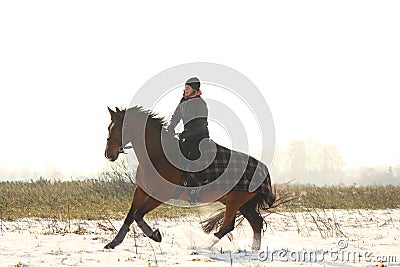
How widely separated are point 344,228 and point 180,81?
19.0ft

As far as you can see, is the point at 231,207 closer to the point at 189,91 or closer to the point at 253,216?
the point at 253,216

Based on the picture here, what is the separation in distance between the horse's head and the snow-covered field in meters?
1.45

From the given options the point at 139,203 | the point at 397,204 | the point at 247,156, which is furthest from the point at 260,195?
the point at 397,204

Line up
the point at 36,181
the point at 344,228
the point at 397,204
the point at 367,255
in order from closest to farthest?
the point at 367,255 → the point at 344,228 → the point at 397,204 → the point at 36,181

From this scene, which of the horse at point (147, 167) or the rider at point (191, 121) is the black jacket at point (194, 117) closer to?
the rider at point (191, 121)

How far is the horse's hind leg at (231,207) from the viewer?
349 inches

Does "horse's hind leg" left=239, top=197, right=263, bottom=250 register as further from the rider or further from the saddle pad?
the rider

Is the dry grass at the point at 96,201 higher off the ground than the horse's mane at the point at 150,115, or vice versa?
the horse's mane at the point at 150,115

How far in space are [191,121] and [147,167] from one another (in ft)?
3.43

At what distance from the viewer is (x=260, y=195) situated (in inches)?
380

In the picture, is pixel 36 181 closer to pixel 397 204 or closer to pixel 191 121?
pixel 397 204

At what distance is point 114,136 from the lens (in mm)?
8734

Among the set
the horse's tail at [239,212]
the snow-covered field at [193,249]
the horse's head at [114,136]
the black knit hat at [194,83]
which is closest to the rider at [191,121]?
the black knit hat at [194,83]

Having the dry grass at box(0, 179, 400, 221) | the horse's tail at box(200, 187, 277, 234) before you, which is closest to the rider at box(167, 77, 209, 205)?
the horse's tail at box(200, 187, 277, 234)
